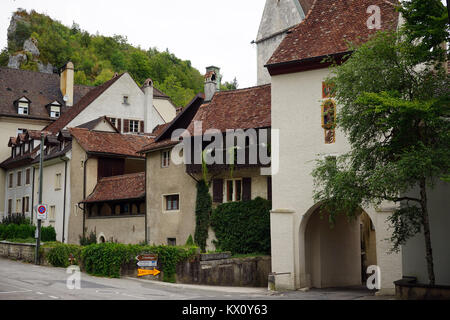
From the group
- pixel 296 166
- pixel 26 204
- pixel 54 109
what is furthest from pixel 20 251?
pixel 54 109

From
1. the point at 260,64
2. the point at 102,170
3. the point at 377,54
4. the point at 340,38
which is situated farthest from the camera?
the point at 260,64

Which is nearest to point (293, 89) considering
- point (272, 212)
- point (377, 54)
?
point (272, 212)

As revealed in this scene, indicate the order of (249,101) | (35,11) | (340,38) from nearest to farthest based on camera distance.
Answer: (340,38)
(249,101)
(35,11)

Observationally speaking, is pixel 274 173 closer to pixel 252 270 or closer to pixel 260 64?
pixel 252 270

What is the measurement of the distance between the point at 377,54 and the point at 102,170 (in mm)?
27407

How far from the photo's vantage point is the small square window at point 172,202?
33250mm

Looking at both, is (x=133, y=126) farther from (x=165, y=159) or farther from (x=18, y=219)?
(x=165, y=159)

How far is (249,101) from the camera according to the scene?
30609 millimetres

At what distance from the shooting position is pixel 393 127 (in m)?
16.9

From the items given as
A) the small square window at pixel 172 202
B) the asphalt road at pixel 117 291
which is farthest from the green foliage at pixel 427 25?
the small square window at pixel 172 202

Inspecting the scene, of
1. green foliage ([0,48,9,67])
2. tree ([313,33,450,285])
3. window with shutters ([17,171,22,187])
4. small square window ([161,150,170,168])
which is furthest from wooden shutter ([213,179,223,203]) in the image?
green foliage ([0,48,9,67])

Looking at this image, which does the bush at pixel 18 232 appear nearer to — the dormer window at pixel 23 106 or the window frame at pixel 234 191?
the window frame at pixel 234 191

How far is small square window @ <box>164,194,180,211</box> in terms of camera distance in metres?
33.2

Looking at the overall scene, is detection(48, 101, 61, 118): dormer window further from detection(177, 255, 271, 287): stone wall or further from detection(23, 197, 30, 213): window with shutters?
detection(177, 255, 271, 287): stone wall
